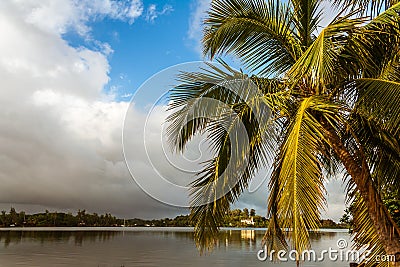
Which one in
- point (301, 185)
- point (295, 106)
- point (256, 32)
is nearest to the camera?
point (301, 185)

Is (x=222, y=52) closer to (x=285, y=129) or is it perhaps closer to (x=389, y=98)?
(x=285, y=129)

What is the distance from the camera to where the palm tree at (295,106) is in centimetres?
527

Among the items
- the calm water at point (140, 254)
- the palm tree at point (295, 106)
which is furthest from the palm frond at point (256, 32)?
the calm water at point (140, 254)

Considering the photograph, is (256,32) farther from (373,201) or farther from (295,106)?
(373,201)

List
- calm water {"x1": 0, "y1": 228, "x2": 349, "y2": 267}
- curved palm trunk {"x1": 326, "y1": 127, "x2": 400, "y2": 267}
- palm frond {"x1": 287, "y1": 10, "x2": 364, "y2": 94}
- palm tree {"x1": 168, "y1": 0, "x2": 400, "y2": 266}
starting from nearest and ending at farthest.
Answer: palm frond {"x1": 287, "y1": 10, "x2": 364, "y2": 94} → palm tree {"x1": 168, "y1": 0, "x2": 400, "y2": 266} → curved palm trunk {"x1": 326, "y1": 127, "x2": 400, "y2": 267} → calm water {"x1": 0, "y1": 228, "x2": 349, "y2": 267}

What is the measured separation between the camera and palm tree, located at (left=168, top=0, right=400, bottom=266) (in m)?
5.27

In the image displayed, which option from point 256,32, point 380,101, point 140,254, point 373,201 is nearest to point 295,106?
point 380,101

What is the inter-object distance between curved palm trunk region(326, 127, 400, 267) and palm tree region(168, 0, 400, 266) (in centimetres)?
1

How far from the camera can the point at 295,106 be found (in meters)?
5.95

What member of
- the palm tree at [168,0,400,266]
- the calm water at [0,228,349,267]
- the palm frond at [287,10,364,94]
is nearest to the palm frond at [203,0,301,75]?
the palm tree at [168,0,400,266]

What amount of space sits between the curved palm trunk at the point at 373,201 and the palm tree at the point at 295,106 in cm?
1

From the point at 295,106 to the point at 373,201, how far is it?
1683 millimetres

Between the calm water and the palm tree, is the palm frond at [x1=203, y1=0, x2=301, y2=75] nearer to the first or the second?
the palm tree

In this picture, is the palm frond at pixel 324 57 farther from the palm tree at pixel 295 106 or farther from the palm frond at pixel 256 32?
the palm frond at pixel 256 32
